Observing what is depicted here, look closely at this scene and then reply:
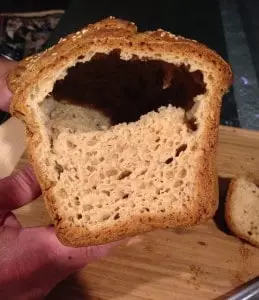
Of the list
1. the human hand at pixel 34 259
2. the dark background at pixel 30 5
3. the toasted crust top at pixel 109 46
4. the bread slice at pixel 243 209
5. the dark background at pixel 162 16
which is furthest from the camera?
the dark background at pixel 30 5

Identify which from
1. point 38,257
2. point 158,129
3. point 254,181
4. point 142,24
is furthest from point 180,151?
point 142,24

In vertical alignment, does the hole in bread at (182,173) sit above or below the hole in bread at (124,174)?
below

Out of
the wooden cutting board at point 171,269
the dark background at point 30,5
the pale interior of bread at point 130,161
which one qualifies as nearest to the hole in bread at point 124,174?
the pale interior of bread at point 130,161

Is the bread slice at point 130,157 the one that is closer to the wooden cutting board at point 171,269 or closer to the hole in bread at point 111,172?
the hole in bread at point 111,172

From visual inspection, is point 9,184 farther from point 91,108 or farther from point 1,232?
point 91,108

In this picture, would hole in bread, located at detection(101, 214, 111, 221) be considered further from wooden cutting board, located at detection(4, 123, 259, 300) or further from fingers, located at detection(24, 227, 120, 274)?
wooden cutting board, located at detection(4, 123, 259, 300)

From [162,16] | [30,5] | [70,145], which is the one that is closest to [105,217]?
[70,145]

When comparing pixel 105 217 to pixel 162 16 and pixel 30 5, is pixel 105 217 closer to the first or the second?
pixel 162 16
